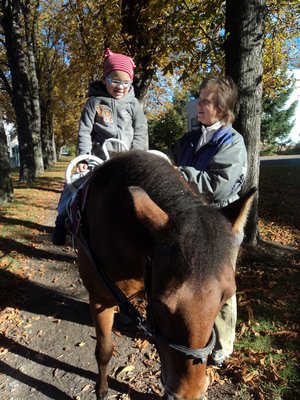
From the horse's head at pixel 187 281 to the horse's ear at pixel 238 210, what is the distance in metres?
0.10

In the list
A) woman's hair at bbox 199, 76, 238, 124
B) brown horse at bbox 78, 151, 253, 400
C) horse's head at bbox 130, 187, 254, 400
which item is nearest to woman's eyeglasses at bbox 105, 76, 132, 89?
woman's hair at bbox 199, 76, 238, 124

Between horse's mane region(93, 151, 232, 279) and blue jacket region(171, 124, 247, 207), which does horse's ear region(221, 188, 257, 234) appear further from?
blue jacket region(171, 124, 247, 207)

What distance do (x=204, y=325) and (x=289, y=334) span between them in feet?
9.56

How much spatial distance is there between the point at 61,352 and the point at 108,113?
2814 millimetres

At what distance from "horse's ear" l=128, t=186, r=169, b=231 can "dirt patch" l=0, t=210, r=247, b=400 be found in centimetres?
226

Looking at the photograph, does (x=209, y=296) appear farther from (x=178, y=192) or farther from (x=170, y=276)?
(x=178, y=192)

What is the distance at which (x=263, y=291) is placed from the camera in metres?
4.89

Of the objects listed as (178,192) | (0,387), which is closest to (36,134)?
(0,387)

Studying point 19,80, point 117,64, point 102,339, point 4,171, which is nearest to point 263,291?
point 102,339

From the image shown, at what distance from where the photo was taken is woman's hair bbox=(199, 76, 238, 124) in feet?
9.81

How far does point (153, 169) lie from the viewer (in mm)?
2090

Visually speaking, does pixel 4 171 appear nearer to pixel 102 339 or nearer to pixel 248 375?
pixel 102 339

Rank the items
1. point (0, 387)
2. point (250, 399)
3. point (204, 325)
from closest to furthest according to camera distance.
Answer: point (204, 325)
point (250, 399)
point (0, 387)

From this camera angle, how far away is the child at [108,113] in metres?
3.77
